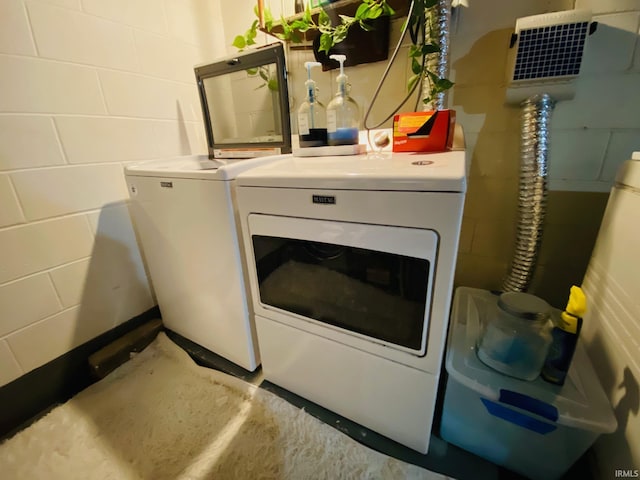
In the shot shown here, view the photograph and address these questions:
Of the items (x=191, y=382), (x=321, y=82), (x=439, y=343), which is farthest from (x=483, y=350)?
(x=321, y=82)

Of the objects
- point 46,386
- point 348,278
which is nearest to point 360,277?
point 348,278

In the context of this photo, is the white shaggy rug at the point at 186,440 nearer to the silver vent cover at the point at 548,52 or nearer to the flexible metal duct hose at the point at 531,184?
the flexible metal duct hose at the point at 531,184

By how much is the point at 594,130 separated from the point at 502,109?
306 mm

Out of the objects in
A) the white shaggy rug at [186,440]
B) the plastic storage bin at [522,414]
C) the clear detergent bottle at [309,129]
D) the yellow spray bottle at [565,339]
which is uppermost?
the clear detergent bottle at [309,129]

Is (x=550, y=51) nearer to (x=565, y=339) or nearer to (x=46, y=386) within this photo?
(x=565, y=339)

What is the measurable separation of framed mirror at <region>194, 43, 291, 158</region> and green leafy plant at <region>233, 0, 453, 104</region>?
0.21 m

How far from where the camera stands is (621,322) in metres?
0.66

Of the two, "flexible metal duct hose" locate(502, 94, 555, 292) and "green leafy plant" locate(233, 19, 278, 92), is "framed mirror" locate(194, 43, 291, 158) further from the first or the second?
"flexible metal duct hose" locate(502, 94, 555, 292)

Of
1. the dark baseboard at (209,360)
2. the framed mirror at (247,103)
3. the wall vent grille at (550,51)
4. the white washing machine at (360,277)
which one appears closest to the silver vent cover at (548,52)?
the wall vent grille at (550,51)

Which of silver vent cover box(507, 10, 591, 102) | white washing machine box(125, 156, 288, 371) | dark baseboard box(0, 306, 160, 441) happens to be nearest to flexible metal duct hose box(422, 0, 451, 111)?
silver vent cover box(507, 10, 591, 102)

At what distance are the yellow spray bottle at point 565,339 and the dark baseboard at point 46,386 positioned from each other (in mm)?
1709

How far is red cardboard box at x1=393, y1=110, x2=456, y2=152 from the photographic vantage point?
0.84m

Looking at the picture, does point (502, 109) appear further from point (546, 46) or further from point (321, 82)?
point (321, 82)

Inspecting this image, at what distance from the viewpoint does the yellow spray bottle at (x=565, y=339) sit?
621 millimetres
